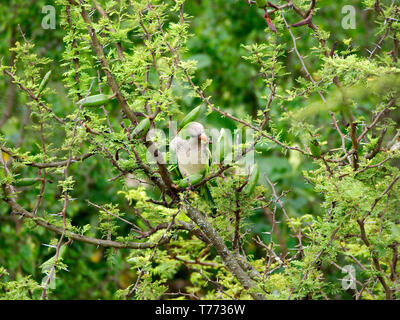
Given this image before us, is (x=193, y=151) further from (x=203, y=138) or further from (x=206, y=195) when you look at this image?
(x=206, y=195)

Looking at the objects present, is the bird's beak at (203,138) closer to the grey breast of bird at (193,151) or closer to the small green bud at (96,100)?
the grey breast of bird at (193,151)

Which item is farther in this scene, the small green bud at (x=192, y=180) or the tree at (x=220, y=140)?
the small green bud at (x=192, y=180)

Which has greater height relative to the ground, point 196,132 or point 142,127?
point 142,127

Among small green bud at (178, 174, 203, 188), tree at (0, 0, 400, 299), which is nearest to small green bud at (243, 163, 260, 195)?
tree at (0, 0, 400, 299)

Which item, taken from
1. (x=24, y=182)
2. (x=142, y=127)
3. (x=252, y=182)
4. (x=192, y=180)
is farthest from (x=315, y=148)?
(x=24, y=182)

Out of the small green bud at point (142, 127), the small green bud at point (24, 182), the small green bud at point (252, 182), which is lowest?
the small green bud at point (24, 182)

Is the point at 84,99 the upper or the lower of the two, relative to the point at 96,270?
upper

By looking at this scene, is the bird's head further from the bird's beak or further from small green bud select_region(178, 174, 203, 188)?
small green bud select_region(178, 174, 203, 188)

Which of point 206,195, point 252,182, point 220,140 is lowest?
point 206,195

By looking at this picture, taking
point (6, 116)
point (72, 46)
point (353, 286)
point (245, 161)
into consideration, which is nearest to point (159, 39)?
point (72, 46)

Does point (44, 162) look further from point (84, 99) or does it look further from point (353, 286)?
point (353, 286)

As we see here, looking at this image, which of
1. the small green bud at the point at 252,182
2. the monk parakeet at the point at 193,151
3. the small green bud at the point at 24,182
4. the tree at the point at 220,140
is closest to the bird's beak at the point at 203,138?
the monk parakeet at the point at 193,151

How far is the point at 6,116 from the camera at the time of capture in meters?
2.37

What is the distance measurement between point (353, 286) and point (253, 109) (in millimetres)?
1512
